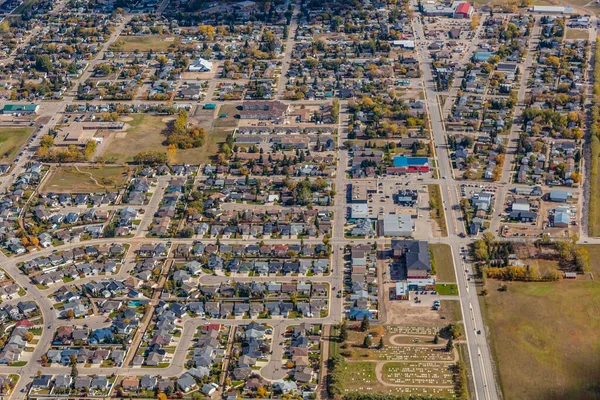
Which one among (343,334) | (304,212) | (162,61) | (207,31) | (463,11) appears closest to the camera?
(343,334)

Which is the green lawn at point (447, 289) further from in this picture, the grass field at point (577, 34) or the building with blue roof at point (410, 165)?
the grass field at point (577, 34)

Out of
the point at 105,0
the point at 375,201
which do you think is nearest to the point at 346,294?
the point at 375,201

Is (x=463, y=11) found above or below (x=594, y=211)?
above

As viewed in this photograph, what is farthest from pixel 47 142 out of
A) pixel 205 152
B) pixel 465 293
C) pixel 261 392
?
pixel 465 293

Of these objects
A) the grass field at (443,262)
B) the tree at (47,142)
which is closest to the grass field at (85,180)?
the tree at (47,142)

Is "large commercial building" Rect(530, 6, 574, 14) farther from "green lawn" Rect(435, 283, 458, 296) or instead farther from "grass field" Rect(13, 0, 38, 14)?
"grass field" Rect(13, 0, 38, 14)

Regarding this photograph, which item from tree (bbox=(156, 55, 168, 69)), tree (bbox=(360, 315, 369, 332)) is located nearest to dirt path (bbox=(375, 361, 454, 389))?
tree (bbox=(360, 315, 369, 332))

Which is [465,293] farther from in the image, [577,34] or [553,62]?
[577,34]
